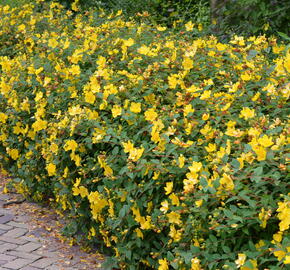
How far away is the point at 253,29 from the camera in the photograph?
5.45 m

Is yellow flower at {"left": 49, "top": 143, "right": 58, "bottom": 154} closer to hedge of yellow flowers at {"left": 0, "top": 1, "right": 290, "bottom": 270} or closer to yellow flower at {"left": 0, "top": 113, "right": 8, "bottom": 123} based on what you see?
hedge of yellow flowers at {"left": 0, "top": 1, "right": 290, "bottom": 270}

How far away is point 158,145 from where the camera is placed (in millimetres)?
2922

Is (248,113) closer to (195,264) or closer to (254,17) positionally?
(195,264)

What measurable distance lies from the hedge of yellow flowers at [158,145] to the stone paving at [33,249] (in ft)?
0.43

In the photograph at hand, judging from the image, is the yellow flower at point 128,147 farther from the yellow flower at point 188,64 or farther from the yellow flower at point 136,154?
the yellow flower at point 188,64

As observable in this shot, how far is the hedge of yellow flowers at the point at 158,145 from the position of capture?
2410 millimetres

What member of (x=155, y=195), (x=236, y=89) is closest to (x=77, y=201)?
(x=155, y=195)

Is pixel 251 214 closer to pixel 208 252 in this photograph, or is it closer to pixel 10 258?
pixel 208 252

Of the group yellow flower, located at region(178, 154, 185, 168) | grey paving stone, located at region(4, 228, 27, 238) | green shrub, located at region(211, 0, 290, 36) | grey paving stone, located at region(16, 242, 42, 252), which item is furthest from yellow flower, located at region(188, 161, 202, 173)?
green shrub, located at region(211, 0, 290, 36)

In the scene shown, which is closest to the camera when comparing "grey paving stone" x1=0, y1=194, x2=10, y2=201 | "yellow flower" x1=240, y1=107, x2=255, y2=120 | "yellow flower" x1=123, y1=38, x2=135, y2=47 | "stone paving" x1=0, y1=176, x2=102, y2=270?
"yellow flower" x1=240, y1=107, x2=255, y2=120

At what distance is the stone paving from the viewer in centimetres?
349

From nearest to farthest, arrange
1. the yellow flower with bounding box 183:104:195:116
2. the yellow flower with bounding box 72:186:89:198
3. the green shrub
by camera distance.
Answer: the yellow flower with bounding box 183:104:195:116 < the yellow flower with bounding box 72:186:89:198 < the green shrub

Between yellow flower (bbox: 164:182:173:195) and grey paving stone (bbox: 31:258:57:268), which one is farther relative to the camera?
grey paving stone (bbox: 31:258:57:268)

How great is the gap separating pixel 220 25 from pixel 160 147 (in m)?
3.12
